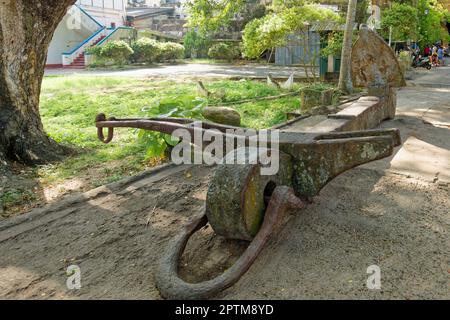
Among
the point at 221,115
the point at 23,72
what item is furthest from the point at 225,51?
the point at 23,72

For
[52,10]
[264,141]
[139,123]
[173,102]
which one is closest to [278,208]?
[264,141]

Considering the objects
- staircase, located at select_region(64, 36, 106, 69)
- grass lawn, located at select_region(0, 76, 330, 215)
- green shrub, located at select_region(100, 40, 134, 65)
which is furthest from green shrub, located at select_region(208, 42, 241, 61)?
grass lawn, located at select_region(0, 76, 330, 215)

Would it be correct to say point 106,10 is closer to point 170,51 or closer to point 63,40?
point 63,40

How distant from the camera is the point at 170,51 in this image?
25516 millimetres

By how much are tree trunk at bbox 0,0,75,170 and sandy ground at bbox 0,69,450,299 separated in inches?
71.4

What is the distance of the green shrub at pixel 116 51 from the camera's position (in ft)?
77.2

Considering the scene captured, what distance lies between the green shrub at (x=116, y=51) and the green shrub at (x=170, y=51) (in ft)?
6.56

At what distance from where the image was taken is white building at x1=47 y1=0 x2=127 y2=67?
88.0ft

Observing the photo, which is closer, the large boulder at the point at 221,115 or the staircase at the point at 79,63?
the large boulder at the point at 221,115

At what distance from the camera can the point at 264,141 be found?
2.78 m

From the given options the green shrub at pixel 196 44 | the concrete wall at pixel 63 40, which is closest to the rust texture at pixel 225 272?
the green shrub at pixel 196 44

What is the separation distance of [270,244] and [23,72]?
4006mm

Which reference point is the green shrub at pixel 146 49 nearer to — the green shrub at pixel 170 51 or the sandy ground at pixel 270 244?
the green shrub at pixel 170 51

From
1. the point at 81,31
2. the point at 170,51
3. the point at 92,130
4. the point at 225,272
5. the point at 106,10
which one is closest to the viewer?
the point at 225,272
